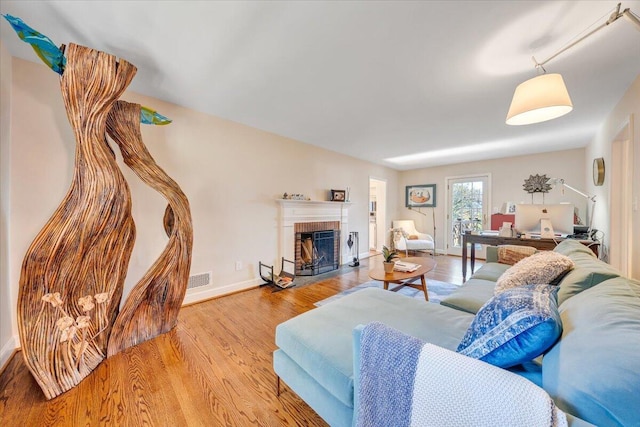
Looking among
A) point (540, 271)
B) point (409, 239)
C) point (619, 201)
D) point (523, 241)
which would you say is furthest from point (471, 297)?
point (409, 239)

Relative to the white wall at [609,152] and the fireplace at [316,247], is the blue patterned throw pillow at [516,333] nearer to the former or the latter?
the white wall at [609,152]

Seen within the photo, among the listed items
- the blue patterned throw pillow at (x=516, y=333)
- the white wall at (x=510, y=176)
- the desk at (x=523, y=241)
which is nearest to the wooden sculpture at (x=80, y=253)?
the blue patterned throw pillow at (x=516, y=333)

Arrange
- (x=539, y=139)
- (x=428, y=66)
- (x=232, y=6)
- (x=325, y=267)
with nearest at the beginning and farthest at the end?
1. (x=232, y=6)
2. (x=428, y=66)
3. (x=539, y=139)
4. (x=325, y=267)

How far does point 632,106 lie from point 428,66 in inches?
76.0

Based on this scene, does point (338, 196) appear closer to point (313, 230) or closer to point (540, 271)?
point (313, 230)

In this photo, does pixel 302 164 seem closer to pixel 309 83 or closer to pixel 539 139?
pixel 309 83

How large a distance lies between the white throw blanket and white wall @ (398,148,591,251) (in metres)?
5.56

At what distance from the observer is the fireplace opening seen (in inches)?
154

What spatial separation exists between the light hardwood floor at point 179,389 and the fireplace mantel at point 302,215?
1556 mm

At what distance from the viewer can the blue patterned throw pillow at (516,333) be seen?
0.74 metres

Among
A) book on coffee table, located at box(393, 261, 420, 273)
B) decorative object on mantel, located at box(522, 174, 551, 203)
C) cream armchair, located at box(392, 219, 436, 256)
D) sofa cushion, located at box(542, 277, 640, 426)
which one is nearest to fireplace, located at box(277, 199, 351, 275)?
cream armchair, located at box(392, 219, 436, 256)

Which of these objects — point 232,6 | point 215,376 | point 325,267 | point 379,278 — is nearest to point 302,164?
point 325,267

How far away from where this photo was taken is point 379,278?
2479 millimetres

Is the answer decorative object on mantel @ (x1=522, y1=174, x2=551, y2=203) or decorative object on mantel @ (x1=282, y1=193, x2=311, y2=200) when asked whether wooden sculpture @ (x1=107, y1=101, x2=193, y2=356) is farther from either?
decorative object on mantel @ (x1=522, y1=174, x2=551, y2=203)
